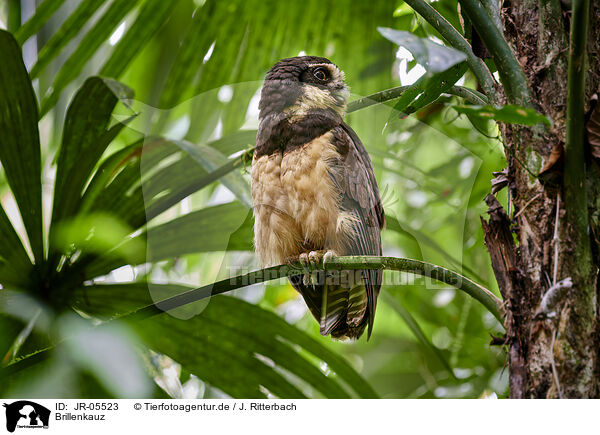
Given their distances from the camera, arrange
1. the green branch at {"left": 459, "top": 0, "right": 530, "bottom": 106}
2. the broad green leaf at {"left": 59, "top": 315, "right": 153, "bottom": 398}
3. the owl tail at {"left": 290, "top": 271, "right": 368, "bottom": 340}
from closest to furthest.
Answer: the green branch at {"left": 459, "top": 0, "right": 530, "bottom": 106}
the broad green leaf at {"left": 59, "top": 315, "right": 153, "bottom": 398}
the owl tail at {"left": 290, "top": 271, "right": 368, "bottom": 340}

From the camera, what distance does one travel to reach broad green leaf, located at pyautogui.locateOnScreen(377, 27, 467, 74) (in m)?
0.52

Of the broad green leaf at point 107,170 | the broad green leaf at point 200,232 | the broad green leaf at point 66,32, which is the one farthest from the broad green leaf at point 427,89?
the broad green leaf at point 66,32

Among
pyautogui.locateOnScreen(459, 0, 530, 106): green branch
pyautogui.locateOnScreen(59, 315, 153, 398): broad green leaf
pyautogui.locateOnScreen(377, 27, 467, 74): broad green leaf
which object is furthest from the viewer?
pyautogui.locateOnScreen(59, 315, 153, 398): broad green leaf

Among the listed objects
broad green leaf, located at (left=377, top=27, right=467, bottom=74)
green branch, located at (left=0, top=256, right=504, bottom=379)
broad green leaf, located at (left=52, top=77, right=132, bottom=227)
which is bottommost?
green branch, located at (left=0, top=256, right=504, bottom=379)

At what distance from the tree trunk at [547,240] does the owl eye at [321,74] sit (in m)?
0.47

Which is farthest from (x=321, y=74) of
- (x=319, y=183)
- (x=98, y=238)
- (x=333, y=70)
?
(x=98, y=238)

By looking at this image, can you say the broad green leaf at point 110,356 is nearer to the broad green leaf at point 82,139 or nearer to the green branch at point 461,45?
the broad green leaf at point 82,139

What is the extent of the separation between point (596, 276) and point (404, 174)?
637mm

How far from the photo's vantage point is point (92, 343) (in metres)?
1.02

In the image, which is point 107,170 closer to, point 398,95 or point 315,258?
point 315,258

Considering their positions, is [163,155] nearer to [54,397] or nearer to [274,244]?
[274,244]

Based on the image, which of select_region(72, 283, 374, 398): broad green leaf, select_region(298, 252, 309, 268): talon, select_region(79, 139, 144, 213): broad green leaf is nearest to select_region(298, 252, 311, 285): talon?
select_region(298, 252, 309, 268): talon
